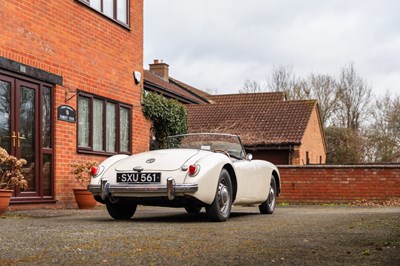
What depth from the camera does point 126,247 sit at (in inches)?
197

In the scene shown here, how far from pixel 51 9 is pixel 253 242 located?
25.2 ft

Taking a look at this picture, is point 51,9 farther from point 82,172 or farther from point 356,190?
point 356,190

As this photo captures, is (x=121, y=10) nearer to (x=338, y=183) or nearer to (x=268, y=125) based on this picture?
(x=338, y=183)

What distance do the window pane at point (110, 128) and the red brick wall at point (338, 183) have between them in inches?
206

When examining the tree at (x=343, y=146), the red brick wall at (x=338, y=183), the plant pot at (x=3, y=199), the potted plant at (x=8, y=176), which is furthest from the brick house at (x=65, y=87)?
the tree at (x=343, y=146)

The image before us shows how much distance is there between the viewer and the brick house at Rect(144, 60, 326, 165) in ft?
87.9

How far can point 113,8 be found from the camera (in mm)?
13961

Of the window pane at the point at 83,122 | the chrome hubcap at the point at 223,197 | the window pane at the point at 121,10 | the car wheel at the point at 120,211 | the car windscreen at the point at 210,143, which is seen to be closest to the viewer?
the chrome hubcap at the point at 223,197

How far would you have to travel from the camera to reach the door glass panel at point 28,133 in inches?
420

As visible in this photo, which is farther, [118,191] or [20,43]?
[20,43]

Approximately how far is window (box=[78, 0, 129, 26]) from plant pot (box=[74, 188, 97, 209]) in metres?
3.76

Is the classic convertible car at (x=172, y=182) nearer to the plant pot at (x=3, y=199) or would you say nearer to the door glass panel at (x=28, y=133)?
the plant pot at (x=3, y=199)

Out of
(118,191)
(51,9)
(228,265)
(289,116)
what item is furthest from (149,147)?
(289,116)

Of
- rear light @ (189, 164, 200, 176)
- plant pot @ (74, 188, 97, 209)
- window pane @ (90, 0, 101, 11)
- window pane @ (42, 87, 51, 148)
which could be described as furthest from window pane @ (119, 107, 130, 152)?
rear light @ (189, 164, 200, 176)
